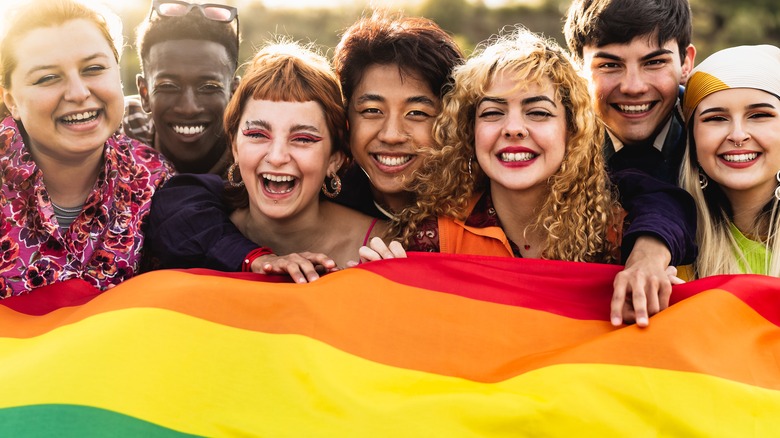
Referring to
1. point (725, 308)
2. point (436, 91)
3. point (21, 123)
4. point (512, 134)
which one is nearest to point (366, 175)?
point (436, 91)

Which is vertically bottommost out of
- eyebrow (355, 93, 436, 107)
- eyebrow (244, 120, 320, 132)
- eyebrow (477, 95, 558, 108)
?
eyebrow (244, 120, 320, 132)

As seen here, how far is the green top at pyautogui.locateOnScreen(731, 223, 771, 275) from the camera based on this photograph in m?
3.88

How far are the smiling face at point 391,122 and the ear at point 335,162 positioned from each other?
9cm

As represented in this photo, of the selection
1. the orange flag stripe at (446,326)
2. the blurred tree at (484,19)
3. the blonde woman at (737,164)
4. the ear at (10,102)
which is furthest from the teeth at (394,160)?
the blurred tree at (484,19)

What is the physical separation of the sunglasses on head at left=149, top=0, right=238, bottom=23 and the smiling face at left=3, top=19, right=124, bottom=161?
1.50 m

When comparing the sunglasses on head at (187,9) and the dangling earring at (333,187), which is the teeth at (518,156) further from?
the sunglasses on head at (187,9)

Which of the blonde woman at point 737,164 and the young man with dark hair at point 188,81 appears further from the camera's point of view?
the young man with dark hair at point 188,81

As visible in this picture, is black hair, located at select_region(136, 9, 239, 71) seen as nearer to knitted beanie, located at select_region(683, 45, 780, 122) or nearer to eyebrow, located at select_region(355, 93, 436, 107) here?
eyebrow, located at select_region(355, 93, 436, 107)

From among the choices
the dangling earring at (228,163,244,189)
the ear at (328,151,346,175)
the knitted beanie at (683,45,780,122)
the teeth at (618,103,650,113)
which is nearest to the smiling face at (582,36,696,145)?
the teeth at (618,103,650,113)

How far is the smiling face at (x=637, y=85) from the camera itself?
4602 millimetres

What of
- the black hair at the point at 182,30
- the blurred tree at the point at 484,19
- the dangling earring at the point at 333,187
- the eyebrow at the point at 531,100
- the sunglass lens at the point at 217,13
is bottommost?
the dangling earring at the point at 333,187

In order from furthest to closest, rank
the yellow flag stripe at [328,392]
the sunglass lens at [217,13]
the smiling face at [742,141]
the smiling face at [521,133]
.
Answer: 1. the sunglass lens at [217,13]
2. the smiling face at [742,141]
3. the smiling face at [521,133]
4. the yellow flag stripe at [328,392]

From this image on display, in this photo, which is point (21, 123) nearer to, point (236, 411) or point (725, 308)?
point (236, 411)

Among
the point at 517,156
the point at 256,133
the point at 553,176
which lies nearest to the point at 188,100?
the point at 256,133
